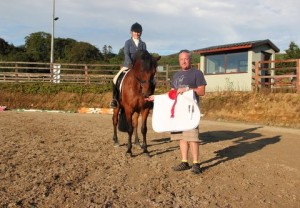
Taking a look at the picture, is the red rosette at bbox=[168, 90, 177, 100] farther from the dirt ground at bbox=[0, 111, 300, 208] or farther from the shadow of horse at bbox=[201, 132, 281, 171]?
the shadow of horse at bbox=[201, 132, 281, 171]

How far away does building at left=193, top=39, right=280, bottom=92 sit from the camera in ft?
73.8

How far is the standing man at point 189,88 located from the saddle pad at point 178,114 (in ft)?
0.56

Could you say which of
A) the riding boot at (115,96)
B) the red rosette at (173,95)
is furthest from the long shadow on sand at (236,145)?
the riding boot at (115,96)

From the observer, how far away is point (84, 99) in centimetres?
2398

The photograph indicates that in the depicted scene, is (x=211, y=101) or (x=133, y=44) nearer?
(x=133, y=44)

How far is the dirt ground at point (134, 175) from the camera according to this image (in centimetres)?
429

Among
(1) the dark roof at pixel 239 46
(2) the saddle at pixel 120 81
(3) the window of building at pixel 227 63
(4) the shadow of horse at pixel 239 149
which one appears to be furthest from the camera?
(3) the window of building at pixel 227 63

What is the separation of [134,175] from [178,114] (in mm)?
1214

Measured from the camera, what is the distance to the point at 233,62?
23.5 metres

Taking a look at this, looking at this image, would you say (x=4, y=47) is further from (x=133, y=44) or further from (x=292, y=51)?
(x=133, y=44)

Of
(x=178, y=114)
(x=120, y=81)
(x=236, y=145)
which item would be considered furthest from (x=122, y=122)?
(x=178, y=114)

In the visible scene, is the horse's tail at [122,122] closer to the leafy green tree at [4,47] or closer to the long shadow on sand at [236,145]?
the long shadow on sand at [236,145]

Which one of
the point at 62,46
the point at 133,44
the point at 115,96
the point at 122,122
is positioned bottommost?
the point at 122,122

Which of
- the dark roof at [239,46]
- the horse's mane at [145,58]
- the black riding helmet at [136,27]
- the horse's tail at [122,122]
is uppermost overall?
the dark roof at [239,46]
